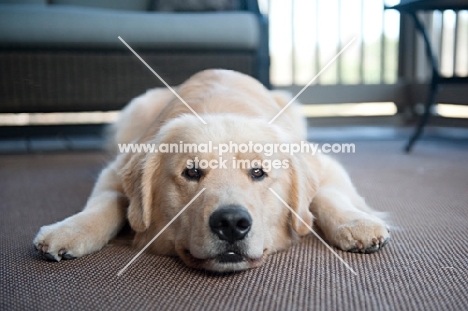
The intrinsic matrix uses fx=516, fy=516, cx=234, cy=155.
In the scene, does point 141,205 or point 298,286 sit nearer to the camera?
point 298,286

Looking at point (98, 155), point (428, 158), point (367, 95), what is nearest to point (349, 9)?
point (367, 95)

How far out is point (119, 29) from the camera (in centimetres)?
372

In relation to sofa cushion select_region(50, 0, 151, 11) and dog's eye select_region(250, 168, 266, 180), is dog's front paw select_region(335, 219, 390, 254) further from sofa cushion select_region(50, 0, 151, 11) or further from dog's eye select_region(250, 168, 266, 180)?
sofa cushion select_region(50, 0, 151, 11)

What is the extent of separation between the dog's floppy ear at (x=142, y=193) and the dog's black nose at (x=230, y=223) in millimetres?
421

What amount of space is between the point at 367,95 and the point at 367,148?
6.14 feet

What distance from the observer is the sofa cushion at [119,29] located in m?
3.62

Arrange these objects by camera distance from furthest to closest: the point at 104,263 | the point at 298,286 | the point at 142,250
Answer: the point at 142,250 → the point at 104,263 → the point at 298,286

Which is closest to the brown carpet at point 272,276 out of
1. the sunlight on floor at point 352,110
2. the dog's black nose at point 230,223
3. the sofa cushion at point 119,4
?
the dog's black nose at point 230,223

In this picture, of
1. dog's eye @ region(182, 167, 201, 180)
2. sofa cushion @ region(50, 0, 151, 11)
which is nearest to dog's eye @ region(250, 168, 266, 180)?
dog's eye @ region(182, 167, 201, 180)

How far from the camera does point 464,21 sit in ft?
18.5

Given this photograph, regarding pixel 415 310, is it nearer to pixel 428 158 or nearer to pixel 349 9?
pixel 428 158

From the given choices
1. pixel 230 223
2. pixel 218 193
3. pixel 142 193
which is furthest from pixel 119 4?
pixel 230 223

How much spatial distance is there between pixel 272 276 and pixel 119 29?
106 inches

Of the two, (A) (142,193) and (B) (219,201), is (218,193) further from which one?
(A) (142,193)
